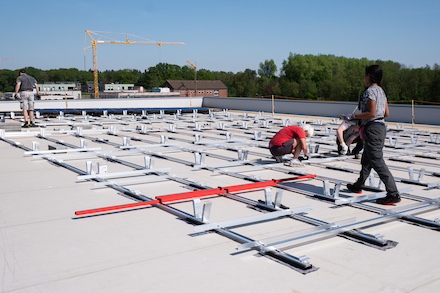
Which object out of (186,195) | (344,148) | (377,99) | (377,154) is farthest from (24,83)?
(377,154)

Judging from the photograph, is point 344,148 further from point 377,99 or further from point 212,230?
point 212,230

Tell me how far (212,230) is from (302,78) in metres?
88.3

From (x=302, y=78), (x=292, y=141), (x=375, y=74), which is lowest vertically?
(x=292, y=141)

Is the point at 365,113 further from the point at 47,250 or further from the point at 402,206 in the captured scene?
the point at 47,250

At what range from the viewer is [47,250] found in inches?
169

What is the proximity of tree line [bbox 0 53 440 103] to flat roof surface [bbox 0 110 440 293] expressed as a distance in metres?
19.0

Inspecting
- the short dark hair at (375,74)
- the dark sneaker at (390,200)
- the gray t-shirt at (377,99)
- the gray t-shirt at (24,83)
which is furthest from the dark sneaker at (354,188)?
the gray t-shirt at (24,83)

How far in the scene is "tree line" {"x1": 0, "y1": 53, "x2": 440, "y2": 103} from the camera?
47.3 metres

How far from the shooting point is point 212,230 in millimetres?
4777

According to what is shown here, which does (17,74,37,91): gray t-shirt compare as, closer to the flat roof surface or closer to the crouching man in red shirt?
the flat roof surface

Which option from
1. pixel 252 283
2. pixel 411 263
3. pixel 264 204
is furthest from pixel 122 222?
pixel 411 263

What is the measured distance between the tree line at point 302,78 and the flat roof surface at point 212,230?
19.0 m

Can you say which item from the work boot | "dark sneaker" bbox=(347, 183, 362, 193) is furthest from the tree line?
"dark sneaker" bbox=(347, 183, 362, 193)

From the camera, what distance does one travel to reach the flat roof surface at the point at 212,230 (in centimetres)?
364
